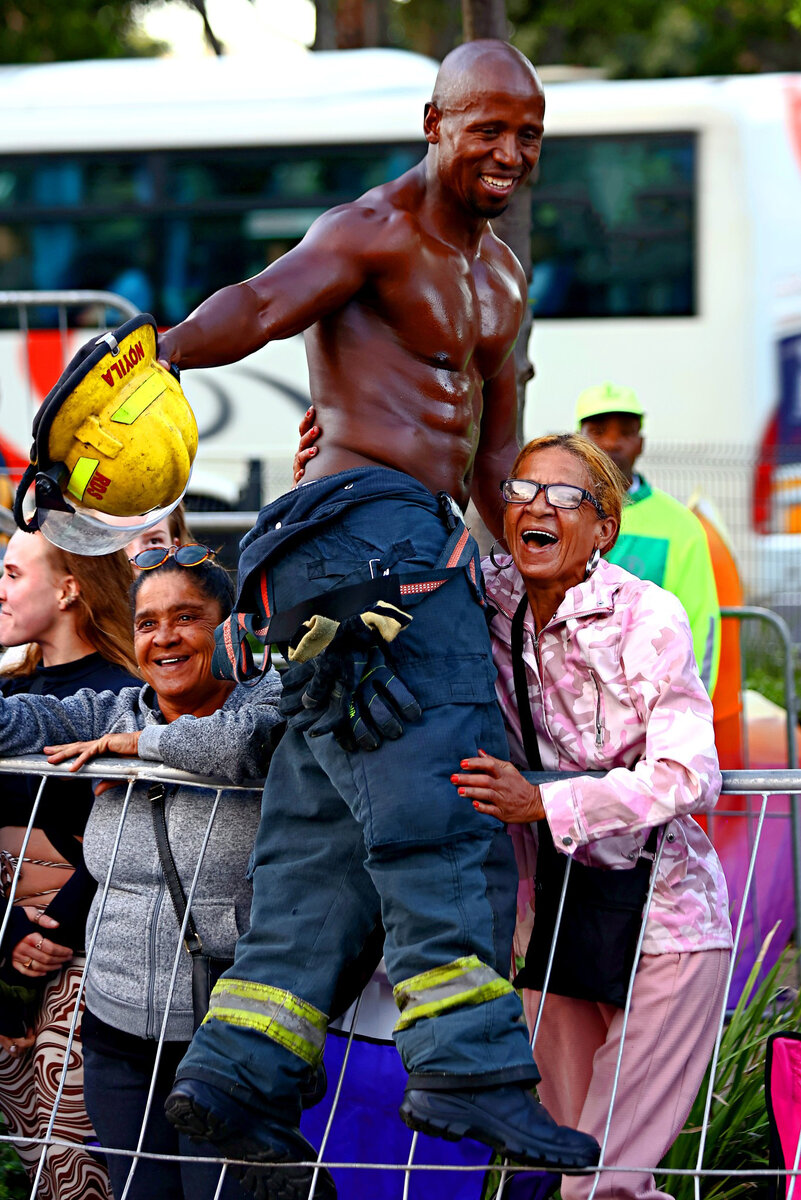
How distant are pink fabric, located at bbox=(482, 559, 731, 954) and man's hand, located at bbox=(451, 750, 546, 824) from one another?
0.14ft

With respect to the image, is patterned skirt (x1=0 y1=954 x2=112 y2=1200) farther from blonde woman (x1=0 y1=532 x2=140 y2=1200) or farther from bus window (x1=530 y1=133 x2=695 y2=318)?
bus window (x1=530 y1=133 x2=695 y2=318)

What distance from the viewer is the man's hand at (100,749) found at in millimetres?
3336

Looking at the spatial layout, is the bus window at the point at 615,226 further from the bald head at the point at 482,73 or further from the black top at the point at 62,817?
the bald head at the point at 482,73

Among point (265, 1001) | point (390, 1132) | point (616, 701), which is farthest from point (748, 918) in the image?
point (265, 1001)

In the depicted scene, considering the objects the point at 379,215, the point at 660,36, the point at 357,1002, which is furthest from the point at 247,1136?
the point at 660,36

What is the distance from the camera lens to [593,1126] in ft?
9.62

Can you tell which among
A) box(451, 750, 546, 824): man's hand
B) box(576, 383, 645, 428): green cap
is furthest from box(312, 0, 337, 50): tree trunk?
box(451, 750, 546, 824): man's hand

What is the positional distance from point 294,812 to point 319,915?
0.21 metres

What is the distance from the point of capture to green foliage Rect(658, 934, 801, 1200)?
3.51 metres

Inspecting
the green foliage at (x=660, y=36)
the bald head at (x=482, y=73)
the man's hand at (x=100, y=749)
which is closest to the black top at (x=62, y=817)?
the man's hand at (x=100, y=749)

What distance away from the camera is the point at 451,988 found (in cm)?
263

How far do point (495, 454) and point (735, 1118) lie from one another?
6.08 feet

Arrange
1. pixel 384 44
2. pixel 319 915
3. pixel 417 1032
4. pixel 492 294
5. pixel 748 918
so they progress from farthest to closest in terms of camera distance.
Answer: pixel 384 44, pixel 748 918, pixel 492 294, pixel 319 915, pixel 417 1032

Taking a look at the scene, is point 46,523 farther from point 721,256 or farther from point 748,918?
point 721,256
